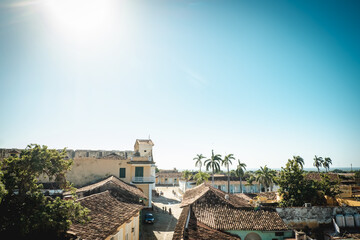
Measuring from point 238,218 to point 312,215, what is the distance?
239 inches

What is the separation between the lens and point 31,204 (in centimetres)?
640

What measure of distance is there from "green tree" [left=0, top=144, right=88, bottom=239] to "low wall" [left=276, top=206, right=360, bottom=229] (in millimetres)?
16082

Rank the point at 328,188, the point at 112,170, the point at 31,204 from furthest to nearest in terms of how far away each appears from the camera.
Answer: the point at 112,170 < the point at 328,188 < the point at 31,204

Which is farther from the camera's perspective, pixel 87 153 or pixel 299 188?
pixel 87 153

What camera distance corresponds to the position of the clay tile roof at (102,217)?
862cm

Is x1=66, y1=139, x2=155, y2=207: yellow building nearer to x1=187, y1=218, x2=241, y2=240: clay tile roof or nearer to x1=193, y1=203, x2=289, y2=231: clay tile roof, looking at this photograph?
x1=193, y1=203, x2=289, y2=231: clay tile roof

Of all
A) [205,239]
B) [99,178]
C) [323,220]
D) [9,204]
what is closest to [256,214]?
[323,220]

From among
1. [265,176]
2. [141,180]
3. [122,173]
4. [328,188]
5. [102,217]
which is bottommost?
[265,176]

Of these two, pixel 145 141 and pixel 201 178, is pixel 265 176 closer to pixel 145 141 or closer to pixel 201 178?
pixel 201 178

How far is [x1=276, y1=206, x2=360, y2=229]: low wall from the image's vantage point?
53.2 feet

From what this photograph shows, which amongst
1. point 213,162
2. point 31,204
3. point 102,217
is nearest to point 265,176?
point 213,162

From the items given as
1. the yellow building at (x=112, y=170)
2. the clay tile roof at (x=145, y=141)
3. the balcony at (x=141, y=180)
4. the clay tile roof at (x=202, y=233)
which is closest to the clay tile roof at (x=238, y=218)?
the clay tile roof at (x=202, y=233)

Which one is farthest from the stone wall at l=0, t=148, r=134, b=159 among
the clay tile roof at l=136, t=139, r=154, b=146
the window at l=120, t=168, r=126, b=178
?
the clay tile roof at l=136, t=139, r=154, b=146

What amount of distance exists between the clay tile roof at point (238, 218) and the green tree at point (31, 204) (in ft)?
36.5
